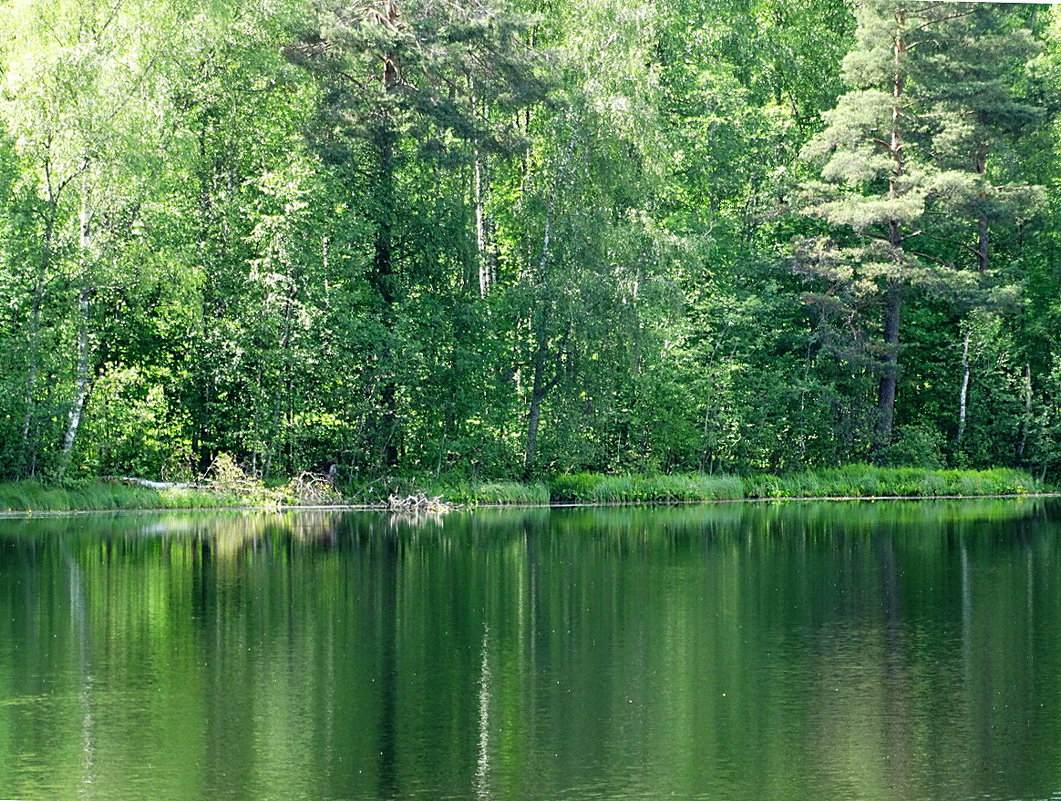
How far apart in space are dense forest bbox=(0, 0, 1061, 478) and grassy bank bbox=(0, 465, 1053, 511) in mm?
749

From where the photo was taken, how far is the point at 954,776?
8.26m

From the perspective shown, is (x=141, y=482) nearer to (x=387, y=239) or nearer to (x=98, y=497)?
(x=98, y=497)

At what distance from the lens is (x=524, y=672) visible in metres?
11.4

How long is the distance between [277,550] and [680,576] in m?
5.94

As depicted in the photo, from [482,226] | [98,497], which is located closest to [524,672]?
[98,497]

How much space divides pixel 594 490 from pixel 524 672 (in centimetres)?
2226

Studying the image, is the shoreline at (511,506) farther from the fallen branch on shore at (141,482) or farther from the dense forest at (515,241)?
the dense forest at (515,241)

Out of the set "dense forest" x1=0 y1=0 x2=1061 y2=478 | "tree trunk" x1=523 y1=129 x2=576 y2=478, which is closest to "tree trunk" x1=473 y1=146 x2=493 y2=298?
"dense forest" x1=0 y1=0 x2=1061 y2=478

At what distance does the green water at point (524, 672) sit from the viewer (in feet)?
27.3

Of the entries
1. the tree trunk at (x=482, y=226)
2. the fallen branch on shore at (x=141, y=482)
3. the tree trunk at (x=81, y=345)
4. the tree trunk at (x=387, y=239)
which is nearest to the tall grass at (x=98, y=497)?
the fallen branch on shore at (x=141, y=482)

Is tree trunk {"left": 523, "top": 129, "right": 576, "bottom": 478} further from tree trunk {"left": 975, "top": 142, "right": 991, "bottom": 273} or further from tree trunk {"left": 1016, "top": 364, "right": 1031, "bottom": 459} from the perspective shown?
tree trunk {"left": 1016, "top": 364, "right": 1031, "bottom": 459}

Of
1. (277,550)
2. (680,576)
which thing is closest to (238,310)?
(277,550)

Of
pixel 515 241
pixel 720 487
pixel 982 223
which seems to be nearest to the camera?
pixel 720 487

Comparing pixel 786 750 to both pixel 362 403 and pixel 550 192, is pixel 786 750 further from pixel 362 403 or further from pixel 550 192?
pixel 550 192
